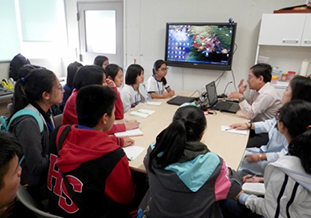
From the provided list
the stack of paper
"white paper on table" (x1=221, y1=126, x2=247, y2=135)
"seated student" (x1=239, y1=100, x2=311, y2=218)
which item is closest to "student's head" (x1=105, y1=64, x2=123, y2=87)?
the stack of paper

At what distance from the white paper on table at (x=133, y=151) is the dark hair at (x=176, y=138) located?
50 centimetres

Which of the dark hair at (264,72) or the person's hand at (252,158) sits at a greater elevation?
the dark hair at (264,72)

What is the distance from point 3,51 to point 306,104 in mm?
4769

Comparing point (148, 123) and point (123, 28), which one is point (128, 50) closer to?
point (123, 28)

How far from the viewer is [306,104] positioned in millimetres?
1404

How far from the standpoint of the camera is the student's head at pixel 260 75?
2.65 metres

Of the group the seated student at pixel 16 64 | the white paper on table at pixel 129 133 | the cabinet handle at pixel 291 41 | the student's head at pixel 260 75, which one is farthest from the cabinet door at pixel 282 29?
the seated student at pixel 16 64

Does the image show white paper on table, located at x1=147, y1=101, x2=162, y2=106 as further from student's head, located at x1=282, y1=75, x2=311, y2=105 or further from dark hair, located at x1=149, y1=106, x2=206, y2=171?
dark hair, located at x1=149, y1=106, x2=206, y2=171

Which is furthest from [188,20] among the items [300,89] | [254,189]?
[254,189]

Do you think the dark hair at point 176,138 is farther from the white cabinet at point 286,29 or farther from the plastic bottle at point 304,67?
the plastic bottle at point 304,67

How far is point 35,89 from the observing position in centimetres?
153

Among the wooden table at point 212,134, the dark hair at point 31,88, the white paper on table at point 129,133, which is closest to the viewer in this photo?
the dark hair at point 31,88

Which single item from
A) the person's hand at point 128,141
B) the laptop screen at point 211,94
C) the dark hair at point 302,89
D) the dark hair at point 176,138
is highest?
the dark hair at point 302,89

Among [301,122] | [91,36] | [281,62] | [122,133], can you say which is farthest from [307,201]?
[91,36]
